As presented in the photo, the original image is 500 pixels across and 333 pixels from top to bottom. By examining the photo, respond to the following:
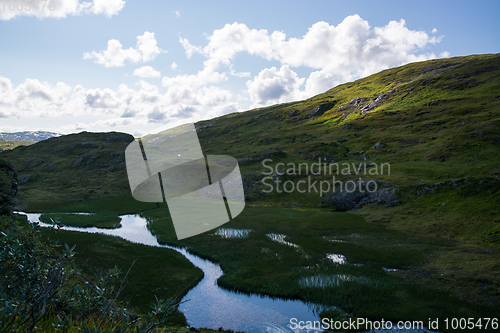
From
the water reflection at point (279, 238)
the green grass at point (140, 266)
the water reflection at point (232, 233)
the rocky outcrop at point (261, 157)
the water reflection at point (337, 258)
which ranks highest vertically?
the rocky outcrop at point (261, 157)

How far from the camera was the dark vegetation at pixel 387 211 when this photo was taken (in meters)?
25.1

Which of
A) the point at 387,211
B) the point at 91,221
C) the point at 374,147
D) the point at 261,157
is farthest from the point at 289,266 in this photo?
the point at 374,147

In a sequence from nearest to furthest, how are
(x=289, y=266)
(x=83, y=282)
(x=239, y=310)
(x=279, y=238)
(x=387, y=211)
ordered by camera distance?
(x=83, y=282) → (x=239, y=310) → (x=289, y=266) → (x=279, y=238) → (x=387, y=211)

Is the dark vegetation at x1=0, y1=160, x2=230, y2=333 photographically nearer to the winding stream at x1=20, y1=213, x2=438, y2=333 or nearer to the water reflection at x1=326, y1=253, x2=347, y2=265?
the winding stream at x1=20, y1=213, x2=438, y2=333

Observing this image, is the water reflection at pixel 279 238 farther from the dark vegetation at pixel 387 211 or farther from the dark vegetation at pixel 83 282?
the dark vegetation at pixel 83 282

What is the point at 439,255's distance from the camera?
103ft

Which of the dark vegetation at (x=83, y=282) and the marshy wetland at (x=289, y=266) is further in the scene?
the marshy wetland at (x=289, y=266)

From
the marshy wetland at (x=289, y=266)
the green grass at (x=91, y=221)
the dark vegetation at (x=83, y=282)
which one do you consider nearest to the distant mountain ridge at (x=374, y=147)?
the marshy wetland at (x=289, y=266)

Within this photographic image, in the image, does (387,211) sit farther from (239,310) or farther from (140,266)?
(140,266)

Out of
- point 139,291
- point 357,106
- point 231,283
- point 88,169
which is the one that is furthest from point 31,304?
point 357,106

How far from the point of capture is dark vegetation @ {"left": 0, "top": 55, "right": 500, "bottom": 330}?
25125 mm

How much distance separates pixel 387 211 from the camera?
5122cm

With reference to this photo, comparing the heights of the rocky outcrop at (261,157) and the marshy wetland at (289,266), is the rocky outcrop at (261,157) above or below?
above

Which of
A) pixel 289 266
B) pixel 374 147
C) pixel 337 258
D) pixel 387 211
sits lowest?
pixel 337 258
